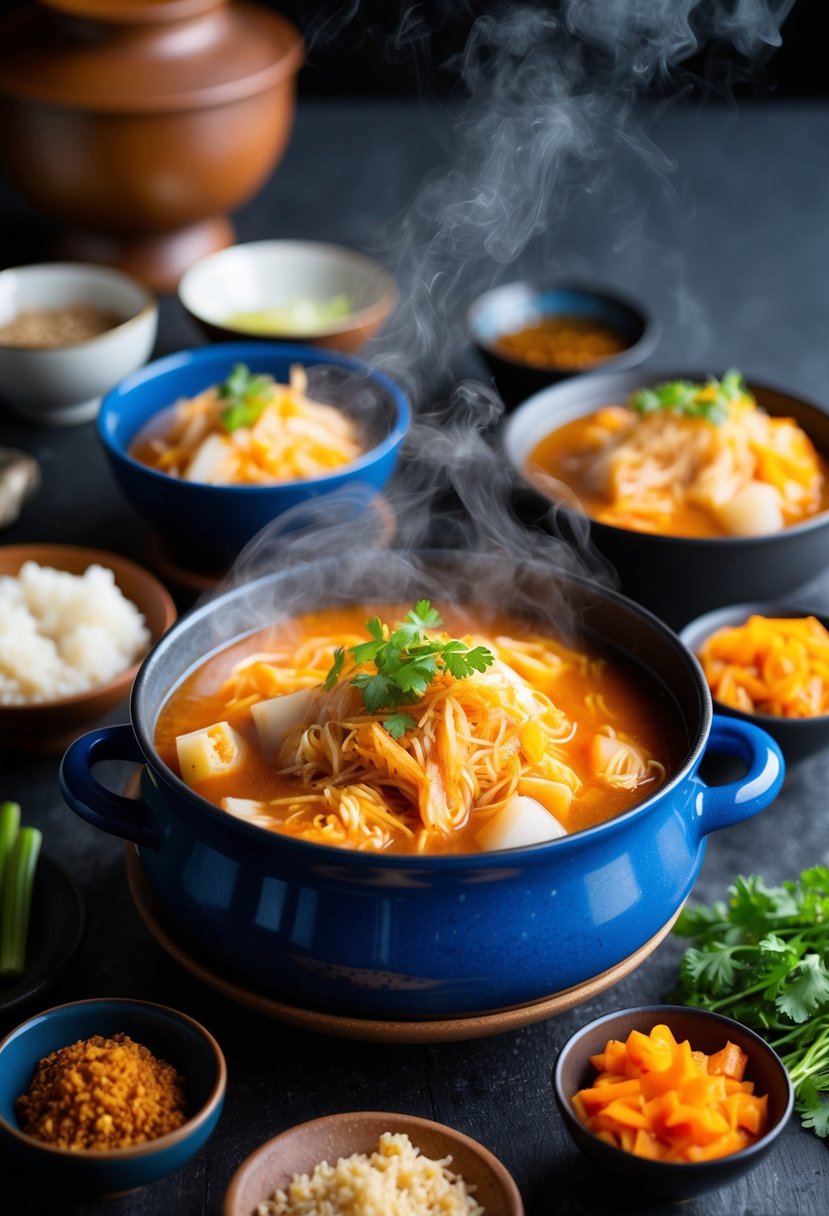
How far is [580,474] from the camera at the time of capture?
11.9 ft

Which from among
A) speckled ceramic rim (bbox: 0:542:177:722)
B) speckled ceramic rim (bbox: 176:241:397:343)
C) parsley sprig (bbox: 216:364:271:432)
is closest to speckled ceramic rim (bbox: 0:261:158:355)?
speckled ceramic rim (bbox: 176:241:397:343)

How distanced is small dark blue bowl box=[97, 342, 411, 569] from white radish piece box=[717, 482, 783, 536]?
81 centimetres

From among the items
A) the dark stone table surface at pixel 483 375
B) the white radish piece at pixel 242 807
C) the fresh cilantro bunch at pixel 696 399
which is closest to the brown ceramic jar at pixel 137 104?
the dark stone table surface at pixel 483 375

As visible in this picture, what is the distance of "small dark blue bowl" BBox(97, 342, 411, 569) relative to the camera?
10.6 ft

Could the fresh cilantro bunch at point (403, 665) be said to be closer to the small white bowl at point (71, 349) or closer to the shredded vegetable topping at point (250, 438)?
the shredded vegetable topping at point (250, 438)

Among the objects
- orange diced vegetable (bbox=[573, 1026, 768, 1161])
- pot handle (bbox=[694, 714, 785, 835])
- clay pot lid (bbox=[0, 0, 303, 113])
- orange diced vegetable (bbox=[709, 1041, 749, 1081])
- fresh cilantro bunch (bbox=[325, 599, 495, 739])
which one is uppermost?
clay pot lid (bbox=[0, 0, 303, 113])

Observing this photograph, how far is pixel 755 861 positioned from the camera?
2.79 meters

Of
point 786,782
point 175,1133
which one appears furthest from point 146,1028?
point 786,782

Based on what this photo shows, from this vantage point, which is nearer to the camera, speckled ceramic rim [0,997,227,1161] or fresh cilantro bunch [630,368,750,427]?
speckled ceramic rim [0,997,227,1161]

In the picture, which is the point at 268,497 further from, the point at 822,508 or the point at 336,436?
the point at 822,508

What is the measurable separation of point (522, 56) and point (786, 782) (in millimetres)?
3015

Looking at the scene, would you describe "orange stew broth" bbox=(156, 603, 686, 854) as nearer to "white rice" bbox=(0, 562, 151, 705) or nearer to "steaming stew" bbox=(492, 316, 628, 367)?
"white rice" bbox=(0, 562, 151, 705)

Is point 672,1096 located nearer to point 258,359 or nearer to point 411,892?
point 411,892

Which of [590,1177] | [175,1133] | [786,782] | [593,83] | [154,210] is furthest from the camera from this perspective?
[593,83]
